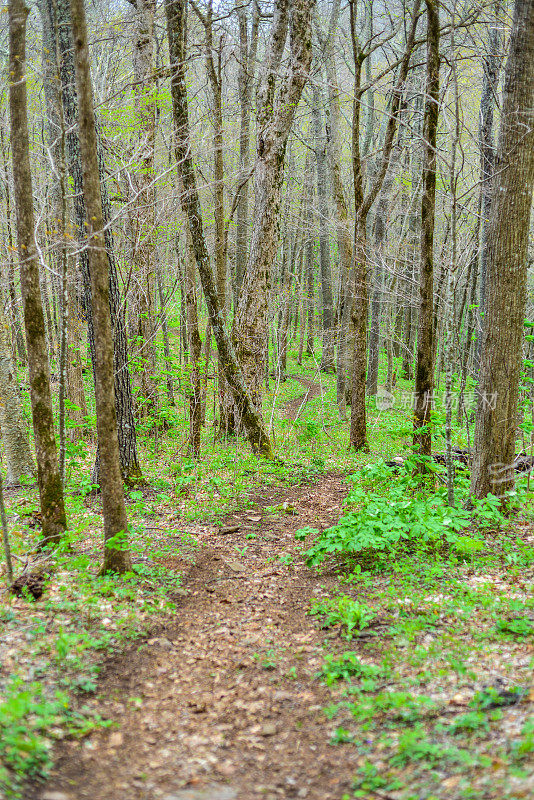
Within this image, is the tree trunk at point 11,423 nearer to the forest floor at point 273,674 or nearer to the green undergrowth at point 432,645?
the forest floor at point 273,674

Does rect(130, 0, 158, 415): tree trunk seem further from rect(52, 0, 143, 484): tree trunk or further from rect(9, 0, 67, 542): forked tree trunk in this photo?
rect(9, 0, 67, 542): forked tree trunk

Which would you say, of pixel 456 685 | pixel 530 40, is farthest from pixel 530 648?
pixel 530 40

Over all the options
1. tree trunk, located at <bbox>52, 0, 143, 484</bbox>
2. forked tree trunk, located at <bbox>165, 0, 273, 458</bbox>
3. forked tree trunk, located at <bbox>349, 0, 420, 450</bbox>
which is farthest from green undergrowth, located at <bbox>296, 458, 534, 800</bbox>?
forked tree trunk, located at <bbox>349, 0, 420, 450</bbox>

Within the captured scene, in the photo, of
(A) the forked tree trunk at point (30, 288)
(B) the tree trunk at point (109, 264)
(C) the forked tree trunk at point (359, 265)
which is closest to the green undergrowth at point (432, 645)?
(A) the forked tree trunk at point (30, 288)

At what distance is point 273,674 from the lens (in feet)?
13.1

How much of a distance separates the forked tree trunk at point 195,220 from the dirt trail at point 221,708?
13.2 feet

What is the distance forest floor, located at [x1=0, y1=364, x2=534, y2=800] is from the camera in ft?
9.24

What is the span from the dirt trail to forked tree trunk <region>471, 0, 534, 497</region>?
97.4 inches

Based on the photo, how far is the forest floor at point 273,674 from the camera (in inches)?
111

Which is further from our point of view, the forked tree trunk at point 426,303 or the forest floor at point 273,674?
the forked tree trunk at point 426,303

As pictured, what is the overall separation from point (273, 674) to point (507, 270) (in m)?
4.72

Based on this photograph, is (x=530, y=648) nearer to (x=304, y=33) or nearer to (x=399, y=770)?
(x=399, y=770)

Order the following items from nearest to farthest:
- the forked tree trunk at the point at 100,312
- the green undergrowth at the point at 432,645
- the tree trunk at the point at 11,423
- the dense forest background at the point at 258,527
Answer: the green undergrowth at the point at 432,645
the dense forest background at the point at 258,527
the forked tree trunk at the point at 100,312
the tree trunk at the point at 11,423

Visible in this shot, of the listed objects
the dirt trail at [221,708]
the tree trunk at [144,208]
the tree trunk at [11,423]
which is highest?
the tree trunk at [144,208]
